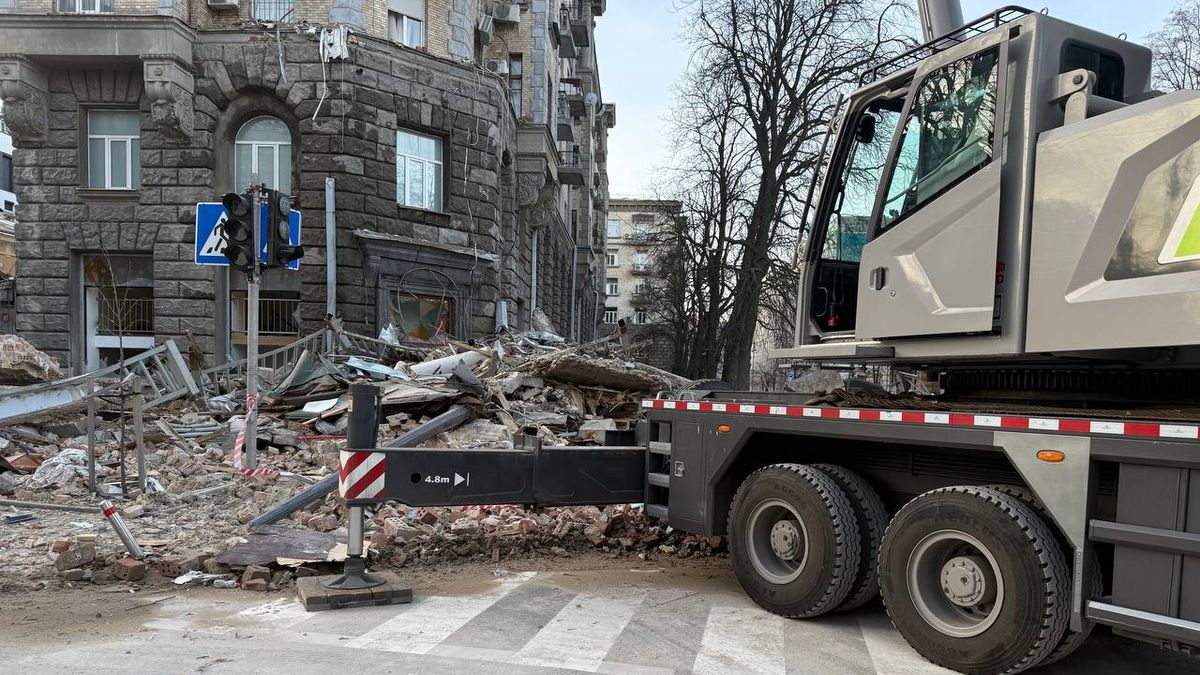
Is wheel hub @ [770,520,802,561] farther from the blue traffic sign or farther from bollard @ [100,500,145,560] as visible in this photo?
the blue traffic sign

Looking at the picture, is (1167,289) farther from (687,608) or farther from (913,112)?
(687,608)

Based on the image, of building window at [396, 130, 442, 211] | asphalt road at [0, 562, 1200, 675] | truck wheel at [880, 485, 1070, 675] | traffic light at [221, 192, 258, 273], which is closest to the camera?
truck wheel at [880, 485, 1070, 675]

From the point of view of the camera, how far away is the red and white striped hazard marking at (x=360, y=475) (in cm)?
554

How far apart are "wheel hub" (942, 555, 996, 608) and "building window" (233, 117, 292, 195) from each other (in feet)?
58.0

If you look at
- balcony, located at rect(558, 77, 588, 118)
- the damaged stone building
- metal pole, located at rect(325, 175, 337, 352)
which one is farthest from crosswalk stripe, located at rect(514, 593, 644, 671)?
balcony, located at rect(558, 77, 588, 118)

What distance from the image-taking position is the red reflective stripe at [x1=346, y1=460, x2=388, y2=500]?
554 cm

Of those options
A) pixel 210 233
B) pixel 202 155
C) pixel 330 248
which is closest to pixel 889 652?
pixel 210 233

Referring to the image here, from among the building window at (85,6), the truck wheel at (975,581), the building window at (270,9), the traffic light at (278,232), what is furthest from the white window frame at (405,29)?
the truck wheel at (975,581)

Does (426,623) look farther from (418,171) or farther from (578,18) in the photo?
(578,18)

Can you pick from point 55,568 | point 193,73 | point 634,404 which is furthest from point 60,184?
point 55,568

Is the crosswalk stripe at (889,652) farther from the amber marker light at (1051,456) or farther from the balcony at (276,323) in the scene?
the balcony at (276,323)

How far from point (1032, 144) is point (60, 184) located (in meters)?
20.6

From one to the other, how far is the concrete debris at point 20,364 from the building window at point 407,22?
37.1 ft

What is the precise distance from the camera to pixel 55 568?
19.3 ft
